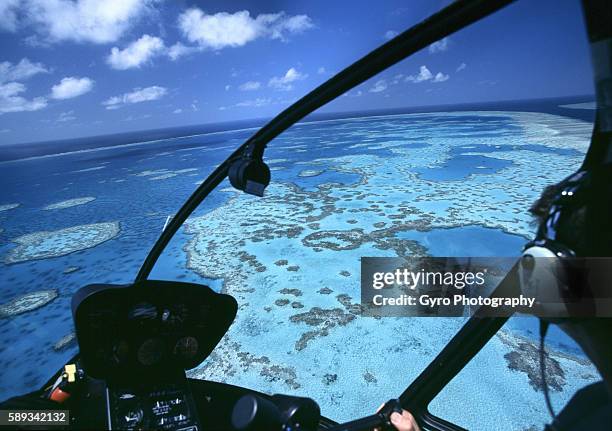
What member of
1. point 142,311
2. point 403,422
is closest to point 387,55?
point 403,422

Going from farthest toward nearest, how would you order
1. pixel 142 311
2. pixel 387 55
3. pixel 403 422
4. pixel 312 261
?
pixel 312 261 → pixel 142 311 → pixel 403 422 → pixel 387 55

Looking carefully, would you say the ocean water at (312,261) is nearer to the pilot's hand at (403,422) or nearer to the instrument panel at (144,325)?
the pilot's hand at (403,422)

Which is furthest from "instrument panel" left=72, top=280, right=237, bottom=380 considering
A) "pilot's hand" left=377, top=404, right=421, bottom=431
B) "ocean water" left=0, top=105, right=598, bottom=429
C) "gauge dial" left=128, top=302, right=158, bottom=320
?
"ocean water" left=0, top=105, right=598, bottom=429

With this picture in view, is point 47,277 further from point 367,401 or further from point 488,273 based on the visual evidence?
point 488,273

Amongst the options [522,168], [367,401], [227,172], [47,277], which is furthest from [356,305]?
[522,168]

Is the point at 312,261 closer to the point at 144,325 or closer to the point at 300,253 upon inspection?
the point at 300,253

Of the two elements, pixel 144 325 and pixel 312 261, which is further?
pixel 312 261

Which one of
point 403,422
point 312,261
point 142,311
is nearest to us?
point 403,422

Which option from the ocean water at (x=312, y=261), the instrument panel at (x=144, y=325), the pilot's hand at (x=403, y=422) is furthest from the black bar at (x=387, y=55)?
the pilot's hand at (x=403, y=422)
